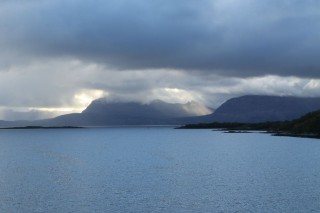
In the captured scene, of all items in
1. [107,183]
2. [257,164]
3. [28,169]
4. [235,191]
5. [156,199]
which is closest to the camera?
[156,199]

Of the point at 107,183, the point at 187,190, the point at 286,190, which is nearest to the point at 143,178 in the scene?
the point at 107,183

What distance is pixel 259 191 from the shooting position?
69250 millimetres

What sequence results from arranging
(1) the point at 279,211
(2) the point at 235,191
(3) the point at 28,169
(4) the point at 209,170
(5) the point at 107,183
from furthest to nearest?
1. (3) the point at 28,169
2. (4) the point at 209,170
3. (5) the point at 107,183
4. (2) the point at 235,191
5. (1) the point at 279,211

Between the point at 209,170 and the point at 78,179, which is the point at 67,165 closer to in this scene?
the point at 78,179

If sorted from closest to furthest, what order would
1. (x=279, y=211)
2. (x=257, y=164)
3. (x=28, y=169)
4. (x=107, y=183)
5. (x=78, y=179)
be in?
1. (x=279, y=211)
2. (x=107, y=183)
3. (x=78, y=179)
4. (x=28, y=169)
5. (x=257, y=164)

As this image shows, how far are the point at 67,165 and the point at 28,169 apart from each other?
11195 millimetres

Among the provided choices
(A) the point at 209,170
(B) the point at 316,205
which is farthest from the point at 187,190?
(A) the point at 209,170

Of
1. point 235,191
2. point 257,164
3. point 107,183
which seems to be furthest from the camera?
point 257,164

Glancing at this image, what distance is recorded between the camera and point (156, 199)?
2498 inches

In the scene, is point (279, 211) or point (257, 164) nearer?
point (279, 211)

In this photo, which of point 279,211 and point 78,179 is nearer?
point 279,211

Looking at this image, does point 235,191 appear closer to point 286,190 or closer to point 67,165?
point 286,190

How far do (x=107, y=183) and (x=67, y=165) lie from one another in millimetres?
37191

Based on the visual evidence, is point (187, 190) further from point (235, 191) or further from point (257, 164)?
point (257, 164)
